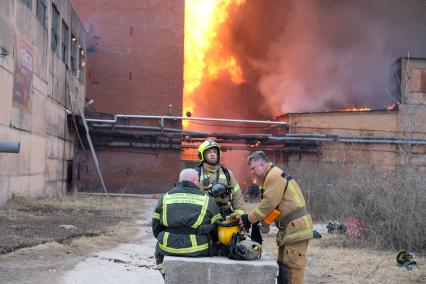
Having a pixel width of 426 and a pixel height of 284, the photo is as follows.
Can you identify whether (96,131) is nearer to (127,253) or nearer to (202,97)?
(202,97)

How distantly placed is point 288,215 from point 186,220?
1194 millimetres

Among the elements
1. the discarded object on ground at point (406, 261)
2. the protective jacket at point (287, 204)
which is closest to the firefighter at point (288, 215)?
the protective jacket at point (287, 204)

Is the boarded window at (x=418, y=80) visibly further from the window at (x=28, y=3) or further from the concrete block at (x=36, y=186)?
the window at (x=28, y=3)

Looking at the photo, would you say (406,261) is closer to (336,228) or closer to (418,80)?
(336,228)

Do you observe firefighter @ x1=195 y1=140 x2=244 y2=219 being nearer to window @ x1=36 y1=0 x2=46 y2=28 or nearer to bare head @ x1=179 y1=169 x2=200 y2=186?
bare head @ x1=179 y1=169 x2=200 y2=186

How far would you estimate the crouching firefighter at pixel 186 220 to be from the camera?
15.3 ft

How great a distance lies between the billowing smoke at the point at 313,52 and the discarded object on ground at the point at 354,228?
23.1 m

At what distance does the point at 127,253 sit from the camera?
9773mm

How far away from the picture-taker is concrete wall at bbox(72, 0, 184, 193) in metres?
28.5

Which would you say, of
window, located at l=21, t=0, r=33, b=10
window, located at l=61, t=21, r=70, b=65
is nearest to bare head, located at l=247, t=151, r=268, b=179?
window, located at l=21, t=0, r=33, b=10

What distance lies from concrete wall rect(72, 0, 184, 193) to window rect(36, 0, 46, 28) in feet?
31.2

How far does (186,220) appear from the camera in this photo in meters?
4.64

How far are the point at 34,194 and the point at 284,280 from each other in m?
14.5

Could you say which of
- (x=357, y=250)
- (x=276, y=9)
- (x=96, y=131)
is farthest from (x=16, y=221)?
(x=276, y=9)
